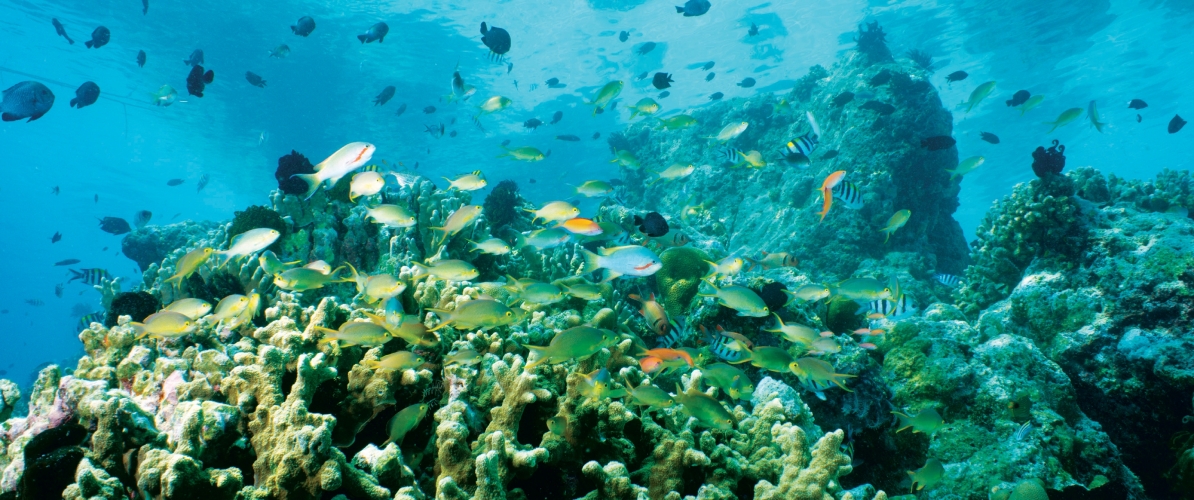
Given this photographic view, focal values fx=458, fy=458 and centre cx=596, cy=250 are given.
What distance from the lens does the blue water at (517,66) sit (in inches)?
860

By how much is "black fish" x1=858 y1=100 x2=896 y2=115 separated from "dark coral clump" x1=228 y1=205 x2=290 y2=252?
14030mm

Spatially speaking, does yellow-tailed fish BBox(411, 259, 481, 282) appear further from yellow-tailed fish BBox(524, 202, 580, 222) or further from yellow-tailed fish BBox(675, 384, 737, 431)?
yellow-tailed fish BBox(675, 384, 737, 431)

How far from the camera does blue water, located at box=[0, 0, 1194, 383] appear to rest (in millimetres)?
21844

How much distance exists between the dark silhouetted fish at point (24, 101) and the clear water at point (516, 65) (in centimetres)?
1089

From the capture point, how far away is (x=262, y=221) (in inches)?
229

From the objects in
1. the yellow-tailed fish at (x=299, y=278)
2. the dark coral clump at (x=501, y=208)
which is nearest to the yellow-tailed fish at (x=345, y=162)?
the yellow-tailed fish at (x=299, y=278)

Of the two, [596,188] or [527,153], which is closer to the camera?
[596,188]

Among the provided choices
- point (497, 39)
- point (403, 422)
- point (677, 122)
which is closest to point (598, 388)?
point (403, 422)

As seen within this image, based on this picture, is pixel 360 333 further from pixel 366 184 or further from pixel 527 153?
pixel 527 153

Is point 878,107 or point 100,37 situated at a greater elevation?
point 100,37

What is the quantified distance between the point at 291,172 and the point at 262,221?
34.3 inches

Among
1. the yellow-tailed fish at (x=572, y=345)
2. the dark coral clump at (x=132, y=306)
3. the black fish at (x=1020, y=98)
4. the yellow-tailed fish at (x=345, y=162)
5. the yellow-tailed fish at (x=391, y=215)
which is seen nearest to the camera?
the yellow-tailed fish at (x=572, y=345)

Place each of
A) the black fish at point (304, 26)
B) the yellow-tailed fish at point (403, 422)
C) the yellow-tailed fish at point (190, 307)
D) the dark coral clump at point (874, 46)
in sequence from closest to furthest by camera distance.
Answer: the yellow-tailed fish at point (403, 422) → the yellow-tailed fish at point (190, 307) → the black fish at point (304, 26) → the dark coral clump at point (874, 46)

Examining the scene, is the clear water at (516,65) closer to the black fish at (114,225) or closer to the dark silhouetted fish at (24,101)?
the black fish at (114,225)
